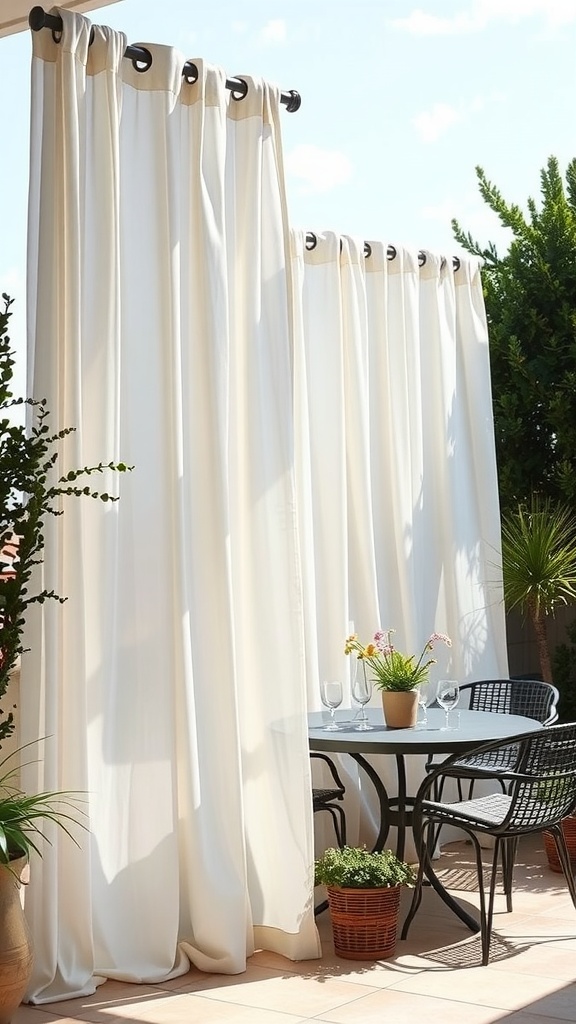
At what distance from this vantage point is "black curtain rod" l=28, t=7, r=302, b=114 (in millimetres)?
3830

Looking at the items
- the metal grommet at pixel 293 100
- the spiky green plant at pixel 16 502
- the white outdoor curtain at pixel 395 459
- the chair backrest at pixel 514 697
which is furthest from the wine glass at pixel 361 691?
the metal grommet at pixel 293 100

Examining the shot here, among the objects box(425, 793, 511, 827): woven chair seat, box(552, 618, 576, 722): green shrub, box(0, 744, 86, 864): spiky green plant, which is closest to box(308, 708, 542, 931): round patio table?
box(425, 793, 511, 827): woven chair seat

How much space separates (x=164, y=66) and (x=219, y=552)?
1.60 meters

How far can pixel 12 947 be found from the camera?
10.8 ft

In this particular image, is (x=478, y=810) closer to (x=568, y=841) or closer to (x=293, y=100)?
(x=568, y=841)

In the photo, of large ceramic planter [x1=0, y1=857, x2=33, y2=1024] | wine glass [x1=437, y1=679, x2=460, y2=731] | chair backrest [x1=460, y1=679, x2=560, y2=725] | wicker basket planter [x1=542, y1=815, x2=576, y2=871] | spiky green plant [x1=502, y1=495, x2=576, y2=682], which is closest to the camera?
large ceramic planter [x1=0, y1=857, x2=33, y2=1024]

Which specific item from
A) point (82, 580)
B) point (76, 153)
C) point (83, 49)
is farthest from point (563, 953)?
point (83, 49)

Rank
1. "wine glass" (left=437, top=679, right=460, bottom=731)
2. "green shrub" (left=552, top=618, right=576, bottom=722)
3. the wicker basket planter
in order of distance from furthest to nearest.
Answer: "green shrub" (left=552, top=618, right=576, bottom=722) < the wicker basket planter < "wine glass" (left=437, top=679, right=460, bottom=731)

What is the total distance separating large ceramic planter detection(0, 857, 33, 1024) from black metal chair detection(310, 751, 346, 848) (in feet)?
5.37

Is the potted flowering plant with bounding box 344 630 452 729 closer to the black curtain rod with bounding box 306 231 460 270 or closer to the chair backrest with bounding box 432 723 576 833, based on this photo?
the chair backrest with bounding box 432 723 576 833

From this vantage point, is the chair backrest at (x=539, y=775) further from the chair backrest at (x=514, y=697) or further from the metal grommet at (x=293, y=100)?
the metal grommet at (x=293, y=100)

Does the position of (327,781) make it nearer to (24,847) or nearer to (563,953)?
(563,953)

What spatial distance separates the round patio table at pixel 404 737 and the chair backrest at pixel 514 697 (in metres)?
0.52

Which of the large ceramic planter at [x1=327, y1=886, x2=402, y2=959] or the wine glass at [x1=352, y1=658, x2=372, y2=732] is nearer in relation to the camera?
the large ceramic planter at [x1=327, y1=886, x2=402, y2=959]
